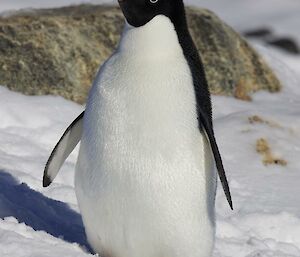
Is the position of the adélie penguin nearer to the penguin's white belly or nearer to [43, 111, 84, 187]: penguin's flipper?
the penguin's white belly

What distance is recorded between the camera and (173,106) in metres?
3.57

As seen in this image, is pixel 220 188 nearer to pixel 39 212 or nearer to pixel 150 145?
pixel 39 212

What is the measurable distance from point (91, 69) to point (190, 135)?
118 inches

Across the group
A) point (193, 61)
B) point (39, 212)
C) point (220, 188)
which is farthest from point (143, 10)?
point (220, 188)

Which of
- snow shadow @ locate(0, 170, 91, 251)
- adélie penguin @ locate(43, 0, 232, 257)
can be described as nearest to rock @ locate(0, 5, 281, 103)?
snow shadow @ locate(0, 170, 91, 251)

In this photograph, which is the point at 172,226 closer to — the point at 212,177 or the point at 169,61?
the point at 212,177

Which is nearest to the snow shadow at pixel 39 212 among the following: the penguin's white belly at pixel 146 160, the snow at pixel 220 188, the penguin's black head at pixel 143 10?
the snow at pixel 220 188

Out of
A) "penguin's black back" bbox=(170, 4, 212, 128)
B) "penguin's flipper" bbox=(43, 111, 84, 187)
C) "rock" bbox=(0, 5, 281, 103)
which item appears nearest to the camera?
"penguin's black back" bbox=(170, 4, 212, 128)

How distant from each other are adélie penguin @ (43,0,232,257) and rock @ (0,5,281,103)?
2.58 metres

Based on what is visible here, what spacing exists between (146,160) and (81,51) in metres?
3.08

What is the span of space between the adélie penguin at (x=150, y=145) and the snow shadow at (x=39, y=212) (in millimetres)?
379

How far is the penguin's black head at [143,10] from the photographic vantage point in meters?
3.62

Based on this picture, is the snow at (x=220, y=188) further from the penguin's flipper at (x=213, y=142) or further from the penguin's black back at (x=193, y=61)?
the penguin's black back at (x=193, y=61)

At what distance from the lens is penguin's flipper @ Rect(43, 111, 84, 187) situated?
13.0 ft
